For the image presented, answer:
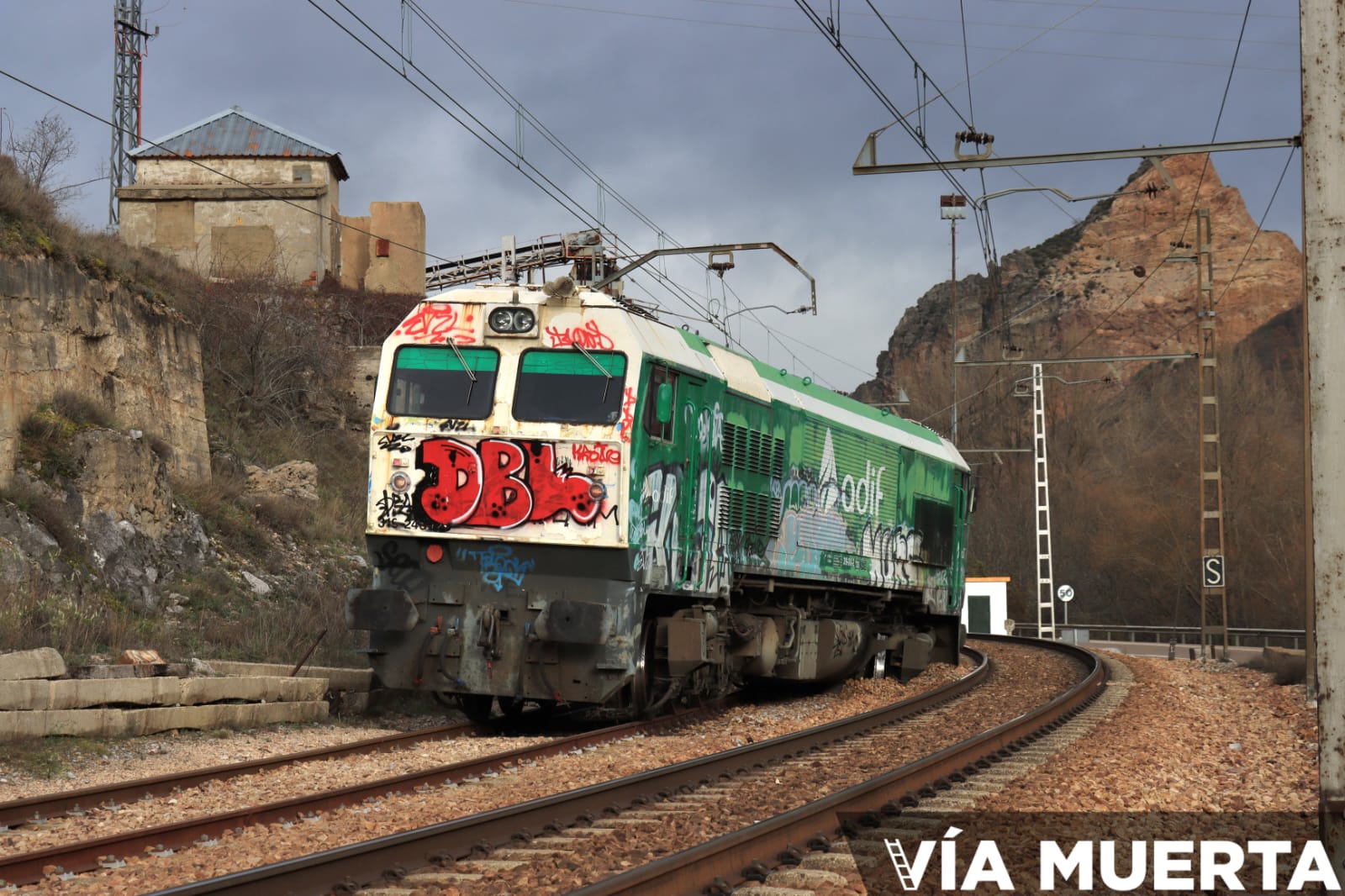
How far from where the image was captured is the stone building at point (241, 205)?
41.8 meters

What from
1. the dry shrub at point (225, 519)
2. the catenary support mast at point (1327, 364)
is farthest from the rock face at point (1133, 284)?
the catenary support mast at point (1327, 364)

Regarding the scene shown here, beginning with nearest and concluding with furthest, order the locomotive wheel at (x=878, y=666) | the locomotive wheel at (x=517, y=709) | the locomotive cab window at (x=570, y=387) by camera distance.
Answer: the locomotive cab window at (x=570, y=387) → the locomotive wheel at (x=517, y=709) → the locomotive wheel at (x=878, y=666)

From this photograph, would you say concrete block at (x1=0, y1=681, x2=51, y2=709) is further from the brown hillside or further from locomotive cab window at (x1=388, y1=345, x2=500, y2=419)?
the brown hillside

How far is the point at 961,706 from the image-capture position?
17094mm

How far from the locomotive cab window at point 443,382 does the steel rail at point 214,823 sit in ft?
10.9

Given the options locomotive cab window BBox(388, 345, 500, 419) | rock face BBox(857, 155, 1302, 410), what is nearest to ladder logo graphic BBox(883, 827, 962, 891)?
locomotive cab window BBox(388, 345, 500, 419)

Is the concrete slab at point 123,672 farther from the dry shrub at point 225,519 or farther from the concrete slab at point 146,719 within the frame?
the dry shrub at point 225,519

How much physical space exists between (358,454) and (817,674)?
20.1 meters

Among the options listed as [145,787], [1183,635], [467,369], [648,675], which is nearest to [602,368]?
[467,369]

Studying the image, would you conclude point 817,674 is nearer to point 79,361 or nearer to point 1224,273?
point 79,361

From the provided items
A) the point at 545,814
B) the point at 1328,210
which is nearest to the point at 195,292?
the point at 545,814

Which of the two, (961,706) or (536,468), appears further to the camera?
(961,706)

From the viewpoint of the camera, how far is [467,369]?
1310 cm

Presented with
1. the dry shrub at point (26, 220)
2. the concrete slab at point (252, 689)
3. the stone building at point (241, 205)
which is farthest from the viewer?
the stone building at point (241, 205)
